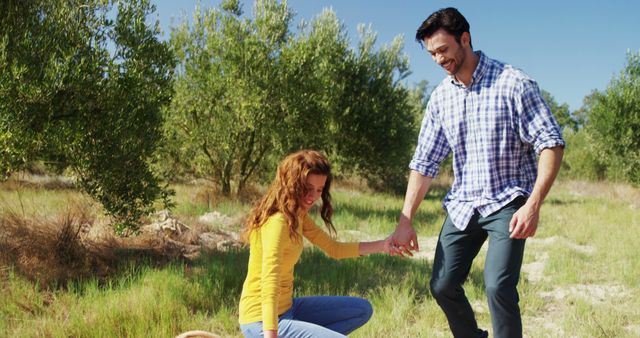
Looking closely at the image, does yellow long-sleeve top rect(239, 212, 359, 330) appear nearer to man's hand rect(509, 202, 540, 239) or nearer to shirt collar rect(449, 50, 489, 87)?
man's hand rect(509, 202, 540, 239)

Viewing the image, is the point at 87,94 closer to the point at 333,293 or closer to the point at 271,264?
the point at 333,293

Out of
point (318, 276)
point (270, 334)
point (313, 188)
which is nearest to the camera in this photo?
point (270, 334)

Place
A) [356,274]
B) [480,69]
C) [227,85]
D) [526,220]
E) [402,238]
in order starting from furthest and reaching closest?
[227,85] < [356,274] < [402,238] < [480,69] < [526,220]

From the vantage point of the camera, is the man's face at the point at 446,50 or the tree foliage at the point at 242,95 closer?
the man's face at the point at 446,50

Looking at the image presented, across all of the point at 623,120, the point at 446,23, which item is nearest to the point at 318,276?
the point at 446,23

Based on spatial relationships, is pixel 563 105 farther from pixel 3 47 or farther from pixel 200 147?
pixel 3 47

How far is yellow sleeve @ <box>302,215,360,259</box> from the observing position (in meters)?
3.47

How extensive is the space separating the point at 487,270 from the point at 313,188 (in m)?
1.25

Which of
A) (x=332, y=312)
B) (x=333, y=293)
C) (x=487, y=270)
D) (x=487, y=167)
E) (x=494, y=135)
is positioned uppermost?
(x=494, y=135)

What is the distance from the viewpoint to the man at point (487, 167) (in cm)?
312

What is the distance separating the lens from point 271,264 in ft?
9.30

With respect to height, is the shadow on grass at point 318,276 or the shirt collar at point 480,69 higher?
the shirt collar at point 480,69

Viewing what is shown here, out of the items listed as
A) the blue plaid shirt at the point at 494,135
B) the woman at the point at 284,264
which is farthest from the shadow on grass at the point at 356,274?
the blue plaid shirt at the point at 494,135

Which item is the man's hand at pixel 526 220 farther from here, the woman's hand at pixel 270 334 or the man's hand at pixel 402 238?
the woman's hand at pixel 270 334
